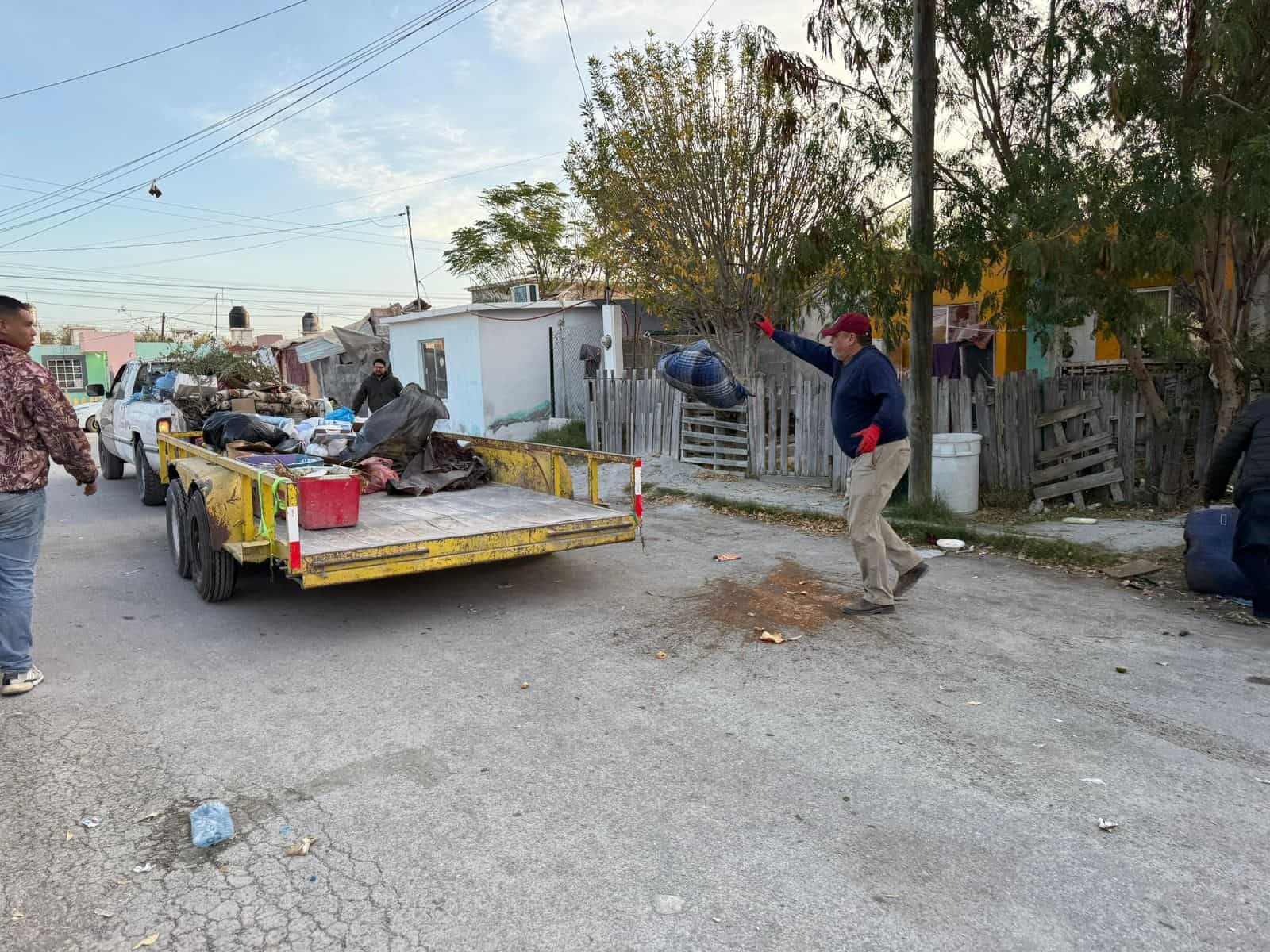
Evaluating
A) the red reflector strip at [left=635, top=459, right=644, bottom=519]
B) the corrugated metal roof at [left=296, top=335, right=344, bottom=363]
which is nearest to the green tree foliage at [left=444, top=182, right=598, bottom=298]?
the corrugated metal roof at [left=296, top=335, right=344, bottom=363]

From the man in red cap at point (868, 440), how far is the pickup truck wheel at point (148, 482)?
8.71m

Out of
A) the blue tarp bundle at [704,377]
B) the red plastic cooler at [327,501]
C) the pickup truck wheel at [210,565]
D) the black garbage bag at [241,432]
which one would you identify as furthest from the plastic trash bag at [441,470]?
the blue tarp bundle at [704,377]

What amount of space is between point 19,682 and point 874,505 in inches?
195

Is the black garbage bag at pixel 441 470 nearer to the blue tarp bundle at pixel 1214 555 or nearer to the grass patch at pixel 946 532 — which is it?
the grass patch at pixel 946 532

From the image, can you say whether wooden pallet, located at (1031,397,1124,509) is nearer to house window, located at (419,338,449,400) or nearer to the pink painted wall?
house window, located at (419,338,449,400)

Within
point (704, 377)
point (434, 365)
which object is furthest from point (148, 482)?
point (434, 365)

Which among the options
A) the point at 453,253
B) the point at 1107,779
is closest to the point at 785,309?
the point at 1107,779

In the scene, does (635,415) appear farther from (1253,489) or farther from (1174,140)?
(1253,489)

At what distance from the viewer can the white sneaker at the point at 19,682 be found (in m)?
4.52

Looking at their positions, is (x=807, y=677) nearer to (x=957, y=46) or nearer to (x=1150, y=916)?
(x=1150, y=916)

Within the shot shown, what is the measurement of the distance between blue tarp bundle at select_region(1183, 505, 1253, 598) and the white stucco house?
44.0ft

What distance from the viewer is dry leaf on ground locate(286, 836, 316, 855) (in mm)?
2982

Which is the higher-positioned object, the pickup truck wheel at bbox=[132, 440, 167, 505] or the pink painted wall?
the pink painted wall

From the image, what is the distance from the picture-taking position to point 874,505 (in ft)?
18.6
